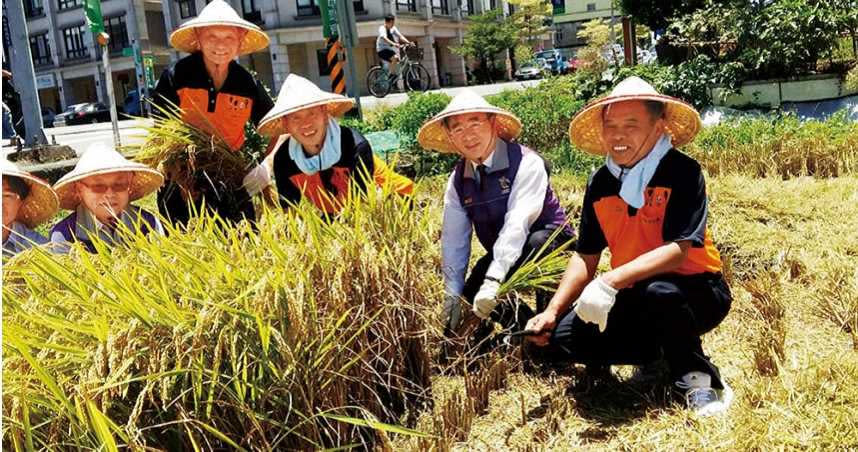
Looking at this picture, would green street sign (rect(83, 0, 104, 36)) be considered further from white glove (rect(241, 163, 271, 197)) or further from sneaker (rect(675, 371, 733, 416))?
sneaker (rect(675, 371, 733, 416))

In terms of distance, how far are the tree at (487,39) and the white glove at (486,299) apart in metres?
32.6

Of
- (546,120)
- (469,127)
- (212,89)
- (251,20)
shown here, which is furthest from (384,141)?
(251,20)

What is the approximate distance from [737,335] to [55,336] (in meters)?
2.31

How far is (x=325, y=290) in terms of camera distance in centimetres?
196

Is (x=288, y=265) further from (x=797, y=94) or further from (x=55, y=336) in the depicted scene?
(x=797, y=94)

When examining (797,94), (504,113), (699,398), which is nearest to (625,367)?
(699,398)

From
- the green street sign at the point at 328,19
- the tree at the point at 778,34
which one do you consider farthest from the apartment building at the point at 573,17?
the tree at the point at 778,34

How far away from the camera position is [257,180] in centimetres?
320

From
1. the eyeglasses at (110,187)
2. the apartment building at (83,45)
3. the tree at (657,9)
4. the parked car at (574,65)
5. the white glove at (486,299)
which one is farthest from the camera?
the apartment building at (83,45)

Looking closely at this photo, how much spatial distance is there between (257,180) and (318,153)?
0.40 metres

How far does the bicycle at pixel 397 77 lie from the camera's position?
17.8m

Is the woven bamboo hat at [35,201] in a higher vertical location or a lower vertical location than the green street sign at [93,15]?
lower

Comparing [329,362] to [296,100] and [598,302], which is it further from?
[296,100]

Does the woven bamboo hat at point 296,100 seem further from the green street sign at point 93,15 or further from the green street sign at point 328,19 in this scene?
the green street sign at point 328,19
